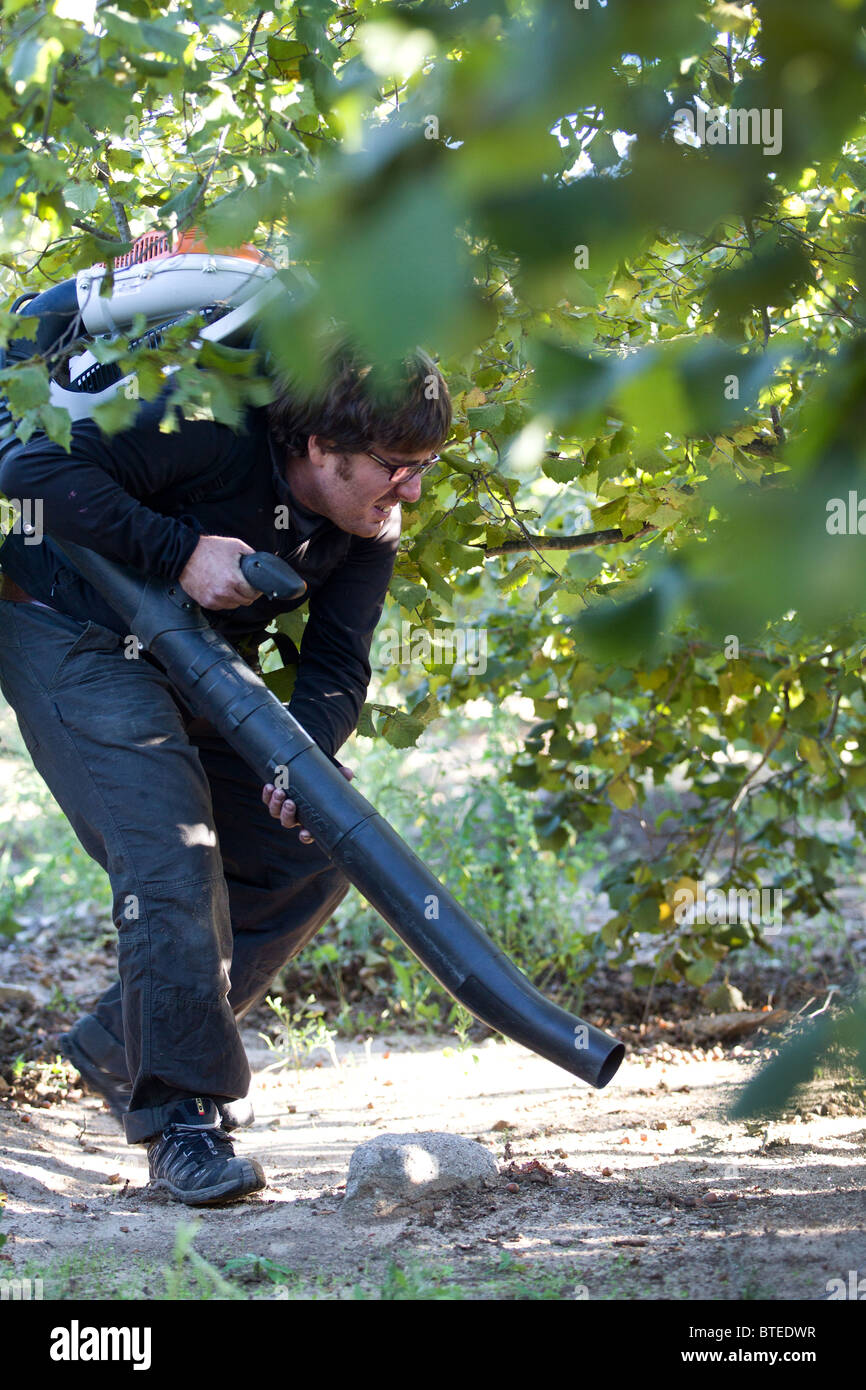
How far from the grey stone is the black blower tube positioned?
475mm

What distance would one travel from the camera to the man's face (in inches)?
90.4

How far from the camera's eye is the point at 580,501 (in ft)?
14.0

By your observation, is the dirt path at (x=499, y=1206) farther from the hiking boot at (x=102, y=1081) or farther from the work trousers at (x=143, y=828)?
the work trousers at (x=143, y=828)

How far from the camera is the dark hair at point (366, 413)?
7.07ft

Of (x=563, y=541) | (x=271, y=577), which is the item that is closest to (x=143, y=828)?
(x=271, y=577)


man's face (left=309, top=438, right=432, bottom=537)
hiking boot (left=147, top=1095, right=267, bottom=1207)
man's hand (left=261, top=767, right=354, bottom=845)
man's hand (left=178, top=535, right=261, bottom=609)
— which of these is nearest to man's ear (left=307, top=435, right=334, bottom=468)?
man's face (left=309, top=438, right=432, bottom=537)

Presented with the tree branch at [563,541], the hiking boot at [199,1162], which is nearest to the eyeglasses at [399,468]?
the tree branch at [563,541]

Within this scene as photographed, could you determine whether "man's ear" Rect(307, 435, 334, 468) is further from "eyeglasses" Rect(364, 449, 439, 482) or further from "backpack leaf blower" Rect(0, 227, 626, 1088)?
"backpack leaf blower" Rect(0, 227, 626, 1088)

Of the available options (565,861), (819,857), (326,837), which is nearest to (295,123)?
(326,837)

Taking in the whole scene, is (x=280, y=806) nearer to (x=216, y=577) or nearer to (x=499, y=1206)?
(x=216, y=577)

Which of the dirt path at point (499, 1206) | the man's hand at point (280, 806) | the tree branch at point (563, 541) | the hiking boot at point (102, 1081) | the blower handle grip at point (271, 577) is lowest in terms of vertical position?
the dirt path at point (499, 1206)

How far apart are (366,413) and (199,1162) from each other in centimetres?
138
